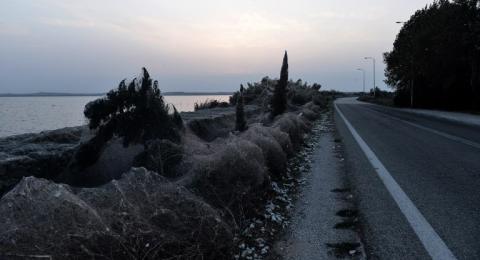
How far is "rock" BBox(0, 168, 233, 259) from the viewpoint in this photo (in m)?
4.14

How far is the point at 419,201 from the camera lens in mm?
7473

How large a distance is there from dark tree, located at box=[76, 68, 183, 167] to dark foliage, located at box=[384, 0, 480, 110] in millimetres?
37385

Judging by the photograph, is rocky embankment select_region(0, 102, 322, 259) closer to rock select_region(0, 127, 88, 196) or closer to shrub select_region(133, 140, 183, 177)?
rock select_region(0, 127, 88, 196)

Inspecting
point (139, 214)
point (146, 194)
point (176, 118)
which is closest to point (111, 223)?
point (139, 214)

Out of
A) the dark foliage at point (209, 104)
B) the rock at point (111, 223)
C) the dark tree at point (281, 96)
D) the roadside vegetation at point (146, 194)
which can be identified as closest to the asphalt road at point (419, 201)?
the roadside vegetation at point (146, 194)

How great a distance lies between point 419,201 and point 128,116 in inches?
253

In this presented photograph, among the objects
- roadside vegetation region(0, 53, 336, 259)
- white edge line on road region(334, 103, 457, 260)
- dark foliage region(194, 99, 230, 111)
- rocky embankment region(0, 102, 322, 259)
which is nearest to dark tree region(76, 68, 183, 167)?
roadside vegetation region(0, 53, 336, 259)

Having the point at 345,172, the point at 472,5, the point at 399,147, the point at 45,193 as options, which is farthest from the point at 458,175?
the point at 472,5

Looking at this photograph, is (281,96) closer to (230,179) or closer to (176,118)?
(176,118)

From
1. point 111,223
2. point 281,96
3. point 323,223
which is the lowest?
point 323,223

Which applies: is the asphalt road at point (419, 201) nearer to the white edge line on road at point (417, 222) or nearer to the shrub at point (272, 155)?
the white edge line on road at point (417, 222)

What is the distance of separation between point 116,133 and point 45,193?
615 cm

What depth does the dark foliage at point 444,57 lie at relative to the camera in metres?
41.7

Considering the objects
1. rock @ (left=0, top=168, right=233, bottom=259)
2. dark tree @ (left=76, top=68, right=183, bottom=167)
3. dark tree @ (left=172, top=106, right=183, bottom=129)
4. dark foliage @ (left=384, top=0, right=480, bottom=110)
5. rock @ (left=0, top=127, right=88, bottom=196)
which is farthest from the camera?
dark foliage @ (left=384, top=0, right=480, bottom=110)
